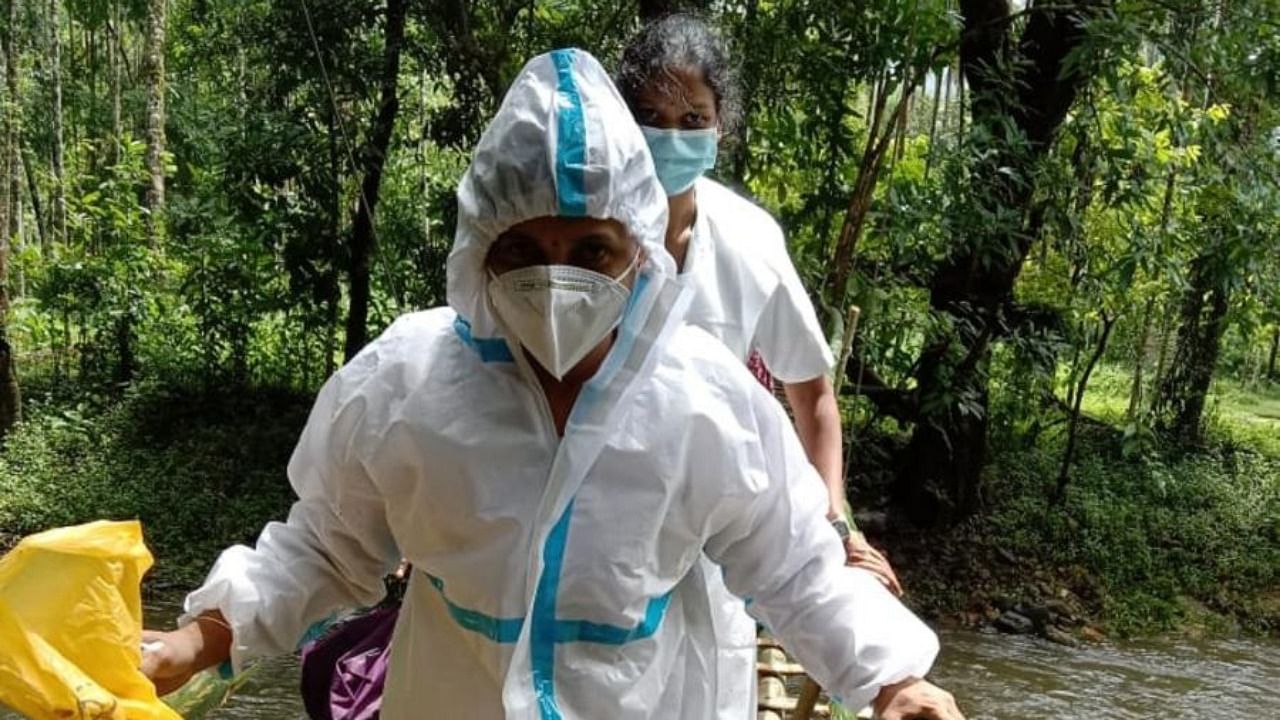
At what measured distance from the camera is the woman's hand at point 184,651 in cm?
106

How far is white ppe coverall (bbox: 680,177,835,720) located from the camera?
1517 millimetres

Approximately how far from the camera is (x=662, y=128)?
5.19 ft

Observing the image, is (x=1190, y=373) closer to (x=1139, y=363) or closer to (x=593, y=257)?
(x=1139, y=363)

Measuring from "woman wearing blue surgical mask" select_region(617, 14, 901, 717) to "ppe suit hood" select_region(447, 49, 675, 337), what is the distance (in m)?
0.43

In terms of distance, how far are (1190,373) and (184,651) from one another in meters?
8.12

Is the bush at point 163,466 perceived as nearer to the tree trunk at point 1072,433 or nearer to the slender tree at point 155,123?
the slender tree at point 155,123

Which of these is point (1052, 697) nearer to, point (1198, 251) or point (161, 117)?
point (1198, 251)

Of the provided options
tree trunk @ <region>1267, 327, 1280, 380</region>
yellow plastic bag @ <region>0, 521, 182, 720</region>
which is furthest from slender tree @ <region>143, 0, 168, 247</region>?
tree trunk @ <region>1267, 327, 1280, 380</region>

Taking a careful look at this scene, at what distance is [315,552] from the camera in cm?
112

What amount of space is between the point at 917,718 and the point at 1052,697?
4874 mm

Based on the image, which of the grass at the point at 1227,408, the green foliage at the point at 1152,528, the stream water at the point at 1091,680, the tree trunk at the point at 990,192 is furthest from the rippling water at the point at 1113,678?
the grass at the point at 1227,408

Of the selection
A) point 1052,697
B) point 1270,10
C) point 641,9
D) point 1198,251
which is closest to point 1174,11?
point 1270,10

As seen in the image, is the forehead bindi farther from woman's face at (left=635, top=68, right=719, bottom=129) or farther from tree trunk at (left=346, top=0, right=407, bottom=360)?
tree trunk at (left=346, top=0, right=407, bottom=360)

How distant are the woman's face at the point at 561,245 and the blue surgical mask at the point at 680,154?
0.50 meters
